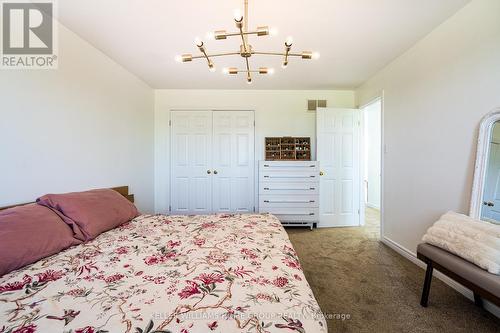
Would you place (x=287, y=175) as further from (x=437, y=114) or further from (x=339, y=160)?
(x=437, y=114)

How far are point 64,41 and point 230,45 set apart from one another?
1619 mm

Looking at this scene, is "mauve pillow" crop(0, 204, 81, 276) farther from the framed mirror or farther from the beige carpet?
the framed mirror

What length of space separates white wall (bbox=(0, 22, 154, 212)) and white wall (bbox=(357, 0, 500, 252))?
3673mm

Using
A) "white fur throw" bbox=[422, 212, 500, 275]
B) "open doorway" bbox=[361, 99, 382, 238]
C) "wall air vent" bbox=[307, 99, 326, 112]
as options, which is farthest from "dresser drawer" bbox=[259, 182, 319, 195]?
"open doorway" bbox=[361, 99, 382, 238]

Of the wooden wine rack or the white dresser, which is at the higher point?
the wooden wine rack

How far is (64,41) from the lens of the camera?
2023 mm

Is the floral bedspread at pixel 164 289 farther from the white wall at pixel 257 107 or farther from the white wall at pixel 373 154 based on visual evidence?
the white wall at pixel 373 154

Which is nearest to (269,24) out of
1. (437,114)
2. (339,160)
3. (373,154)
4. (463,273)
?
(437,114)

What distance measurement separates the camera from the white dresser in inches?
141

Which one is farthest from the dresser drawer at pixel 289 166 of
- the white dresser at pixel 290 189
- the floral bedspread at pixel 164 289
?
the floral bedspread at pixel 164 289

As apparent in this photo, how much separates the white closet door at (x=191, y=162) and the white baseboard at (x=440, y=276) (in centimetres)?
290

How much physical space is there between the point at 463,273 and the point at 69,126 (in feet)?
11.2

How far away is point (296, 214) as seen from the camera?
11.8 feet

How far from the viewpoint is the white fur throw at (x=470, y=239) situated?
4.17 feet
